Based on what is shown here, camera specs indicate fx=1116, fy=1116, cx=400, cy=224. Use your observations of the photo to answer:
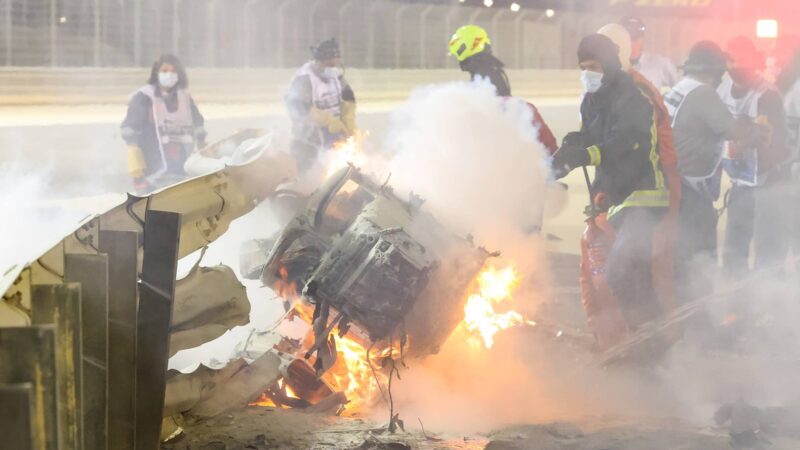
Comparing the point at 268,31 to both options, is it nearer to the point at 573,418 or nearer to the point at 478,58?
the point at 478,58

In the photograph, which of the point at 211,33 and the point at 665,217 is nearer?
the point at 665,217

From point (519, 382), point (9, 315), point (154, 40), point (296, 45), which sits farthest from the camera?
point (296, 45)

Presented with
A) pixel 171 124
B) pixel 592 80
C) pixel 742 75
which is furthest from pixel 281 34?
pixel 592 80

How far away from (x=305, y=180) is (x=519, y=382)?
2.40m

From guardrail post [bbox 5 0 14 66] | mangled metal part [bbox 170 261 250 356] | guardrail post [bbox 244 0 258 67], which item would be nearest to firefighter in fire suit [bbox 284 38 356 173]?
mangled metal part [bbox 170 261 250 356]

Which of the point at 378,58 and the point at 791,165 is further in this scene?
the point at 378,58

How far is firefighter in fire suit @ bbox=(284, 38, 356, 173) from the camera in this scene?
410 inches

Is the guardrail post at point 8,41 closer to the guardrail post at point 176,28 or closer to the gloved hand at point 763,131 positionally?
the guardrail post at point 176,28

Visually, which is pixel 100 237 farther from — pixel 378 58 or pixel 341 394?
pixel 378 58

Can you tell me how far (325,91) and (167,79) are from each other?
60.3 inches

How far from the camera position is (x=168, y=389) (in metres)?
4.91

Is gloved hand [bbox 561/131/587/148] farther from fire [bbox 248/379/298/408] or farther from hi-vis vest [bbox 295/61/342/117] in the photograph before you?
hi-vis vest [bbox 295/61/342/117]

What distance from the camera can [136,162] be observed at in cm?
966

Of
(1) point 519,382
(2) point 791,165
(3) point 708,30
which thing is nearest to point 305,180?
(1) point 519,382
